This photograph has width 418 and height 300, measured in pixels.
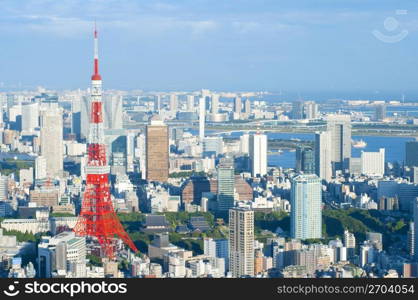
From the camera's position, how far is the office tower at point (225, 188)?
10.1 m

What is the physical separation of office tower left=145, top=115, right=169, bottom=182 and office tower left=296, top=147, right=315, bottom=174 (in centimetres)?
189

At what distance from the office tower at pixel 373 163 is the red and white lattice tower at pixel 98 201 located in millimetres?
4298

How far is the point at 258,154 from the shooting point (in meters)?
14.6

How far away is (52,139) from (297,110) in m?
4.22

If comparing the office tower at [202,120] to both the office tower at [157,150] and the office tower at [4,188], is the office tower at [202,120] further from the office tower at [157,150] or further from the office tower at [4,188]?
the office tower at [4,188]

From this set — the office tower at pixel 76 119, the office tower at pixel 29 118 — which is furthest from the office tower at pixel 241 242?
the office tower at pixel 29 118

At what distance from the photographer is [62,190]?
11.1 metres

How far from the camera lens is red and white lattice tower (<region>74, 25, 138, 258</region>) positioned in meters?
7.91

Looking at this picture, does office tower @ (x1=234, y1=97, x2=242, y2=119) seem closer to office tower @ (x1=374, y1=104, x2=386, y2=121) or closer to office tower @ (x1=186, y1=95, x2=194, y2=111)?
office tower @ (x1=186, y1=95, x2=194, y2=111)

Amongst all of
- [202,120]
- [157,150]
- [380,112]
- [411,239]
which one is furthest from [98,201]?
[202,120]

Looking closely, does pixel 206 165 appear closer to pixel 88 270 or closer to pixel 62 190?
pixel 62 190

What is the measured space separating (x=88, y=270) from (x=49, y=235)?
191 cm

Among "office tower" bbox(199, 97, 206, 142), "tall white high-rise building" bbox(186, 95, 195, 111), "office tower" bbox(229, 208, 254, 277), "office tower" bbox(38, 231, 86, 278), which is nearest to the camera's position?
"office tower" bbox(38, 231, 86, 278)

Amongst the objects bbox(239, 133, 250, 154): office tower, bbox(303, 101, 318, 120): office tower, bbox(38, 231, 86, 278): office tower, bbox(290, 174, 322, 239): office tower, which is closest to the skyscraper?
bbox(239, 133, 250, 154): office tower
